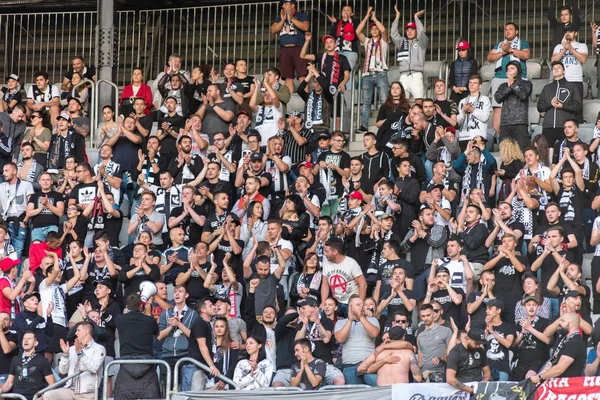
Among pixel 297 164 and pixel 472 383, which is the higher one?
pixel 297 164

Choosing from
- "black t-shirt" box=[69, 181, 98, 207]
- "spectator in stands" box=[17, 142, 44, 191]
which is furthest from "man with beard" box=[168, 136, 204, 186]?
"spectator in stands" box=[17, 142, 44, 191]

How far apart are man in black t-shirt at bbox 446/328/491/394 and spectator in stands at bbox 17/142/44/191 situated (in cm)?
804

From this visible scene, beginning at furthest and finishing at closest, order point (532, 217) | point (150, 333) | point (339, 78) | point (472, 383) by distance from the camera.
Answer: point (339, 78) < point (532, 217) < point (150, 333) < point (472, 383)

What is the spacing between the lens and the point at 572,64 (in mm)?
20516

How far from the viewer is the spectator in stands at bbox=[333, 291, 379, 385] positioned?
16625mm

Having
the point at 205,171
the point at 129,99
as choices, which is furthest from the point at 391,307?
the point at 129,99

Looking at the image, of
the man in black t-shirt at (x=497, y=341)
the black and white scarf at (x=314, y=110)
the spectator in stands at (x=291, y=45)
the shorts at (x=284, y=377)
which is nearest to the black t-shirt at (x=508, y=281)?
the man in black t-shirt at (x=497, y=341)

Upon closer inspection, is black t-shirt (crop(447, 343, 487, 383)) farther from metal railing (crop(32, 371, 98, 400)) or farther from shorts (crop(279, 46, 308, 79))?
shorts (crop(279, 46, 308, 79))

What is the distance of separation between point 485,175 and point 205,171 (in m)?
4.01

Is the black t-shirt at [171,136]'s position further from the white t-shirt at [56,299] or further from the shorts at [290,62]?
the white t-shirt at [56,299]

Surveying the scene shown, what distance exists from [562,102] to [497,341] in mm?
5014

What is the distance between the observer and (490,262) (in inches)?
690

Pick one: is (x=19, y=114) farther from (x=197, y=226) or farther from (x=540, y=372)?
(x=540, y=372)

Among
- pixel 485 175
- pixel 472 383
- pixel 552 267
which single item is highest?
pixel 485 175
